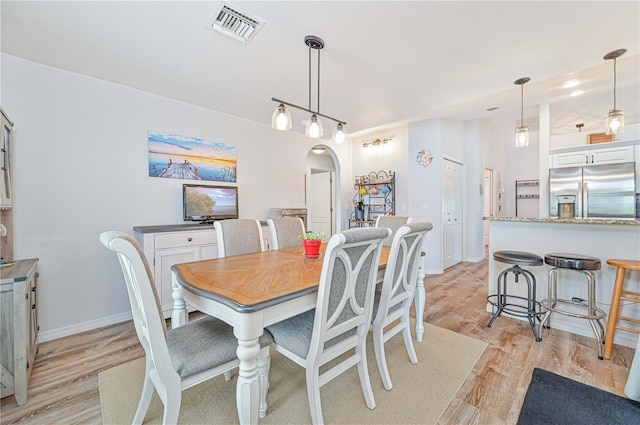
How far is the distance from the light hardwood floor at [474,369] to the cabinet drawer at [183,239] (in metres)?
0.86

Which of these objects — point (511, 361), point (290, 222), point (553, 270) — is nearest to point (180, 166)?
point (290, 222)

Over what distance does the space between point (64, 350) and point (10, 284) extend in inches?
38.6

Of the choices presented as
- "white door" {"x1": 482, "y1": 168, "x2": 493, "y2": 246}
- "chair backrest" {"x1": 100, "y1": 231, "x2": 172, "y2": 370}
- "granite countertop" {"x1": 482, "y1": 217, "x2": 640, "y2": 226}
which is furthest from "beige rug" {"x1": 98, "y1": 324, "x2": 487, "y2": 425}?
"white door" {"x1": 482, "y1": 168, "x2": 493, "y2": 246}

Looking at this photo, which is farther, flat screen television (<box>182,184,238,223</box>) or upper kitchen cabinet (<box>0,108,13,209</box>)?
flat screen television (<box>182,184,238,223</box>)

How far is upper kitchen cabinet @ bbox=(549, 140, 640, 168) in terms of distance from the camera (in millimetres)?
4016

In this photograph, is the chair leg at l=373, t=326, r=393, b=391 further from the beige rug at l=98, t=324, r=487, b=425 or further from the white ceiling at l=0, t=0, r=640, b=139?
the white ceiling at l=0, t=0, r=640, b=139

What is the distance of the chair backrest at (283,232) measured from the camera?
2.62 metres

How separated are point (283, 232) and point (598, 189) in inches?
194

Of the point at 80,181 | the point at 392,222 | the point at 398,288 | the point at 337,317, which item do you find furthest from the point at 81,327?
the point at 392,222

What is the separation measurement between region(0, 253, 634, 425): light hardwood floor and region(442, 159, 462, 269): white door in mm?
1981

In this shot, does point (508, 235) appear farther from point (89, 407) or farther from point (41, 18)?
point (41, 18)

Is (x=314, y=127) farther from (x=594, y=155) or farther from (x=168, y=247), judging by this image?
(x=594, y=155)

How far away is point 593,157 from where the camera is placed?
4219 mm

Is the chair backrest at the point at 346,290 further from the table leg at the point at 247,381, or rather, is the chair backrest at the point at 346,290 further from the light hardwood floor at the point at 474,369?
the light hardwood floor at the point at 474,369
